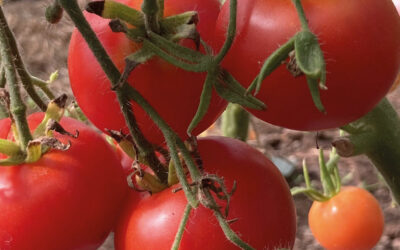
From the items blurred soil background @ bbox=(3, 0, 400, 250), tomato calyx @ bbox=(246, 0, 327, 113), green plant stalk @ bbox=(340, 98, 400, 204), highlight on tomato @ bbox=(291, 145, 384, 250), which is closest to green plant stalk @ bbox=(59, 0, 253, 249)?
tomato calyx @ bbox=(246, 0, 327, 113)

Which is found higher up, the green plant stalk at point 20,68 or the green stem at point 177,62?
the green stem at point 177,62

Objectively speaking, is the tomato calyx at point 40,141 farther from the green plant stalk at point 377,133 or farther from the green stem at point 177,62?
the green plant stalk at point 377,133

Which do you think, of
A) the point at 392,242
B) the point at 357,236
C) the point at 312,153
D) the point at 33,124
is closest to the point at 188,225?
the point at 33,124

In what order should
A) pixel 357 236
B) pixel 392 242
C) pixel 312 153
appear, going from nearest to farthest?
pixel 357 236
pixel 392 242
pixel 312 153

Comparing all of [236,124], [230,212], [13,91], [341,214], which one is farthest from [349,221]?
[13,91]

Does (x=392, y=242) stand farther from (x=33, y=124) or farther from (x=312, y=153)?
(x=33, y=124)

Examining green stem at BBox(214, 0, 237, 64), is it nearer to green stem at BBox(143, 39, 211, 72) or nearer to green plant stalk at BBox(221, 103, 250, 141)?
green stem at BBox(143, 39, 211, 72)

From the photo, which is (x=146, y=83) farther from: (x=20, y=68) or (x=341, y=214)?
(x=341, y=214)

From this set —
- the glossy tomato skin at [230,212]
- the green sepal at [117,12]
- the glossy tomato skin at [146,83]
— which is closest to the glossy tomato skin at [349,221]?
the glossy tomato skin at [230,212]
